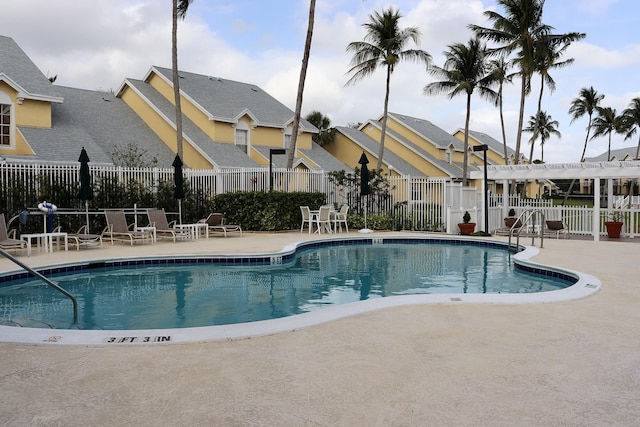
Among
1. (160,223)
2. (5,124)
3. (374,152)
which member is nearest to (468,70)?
(374,152)

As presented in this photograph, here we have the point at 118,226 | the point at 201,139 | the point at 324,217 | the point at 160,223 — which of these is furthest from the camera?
the point at 201,139

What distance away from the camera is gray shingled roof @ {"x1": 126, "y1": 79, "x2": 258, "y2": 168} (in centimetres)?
2325

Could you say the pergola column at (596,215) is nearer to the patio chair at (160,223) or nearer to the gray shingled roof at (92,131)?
the patio chair at (160,223)

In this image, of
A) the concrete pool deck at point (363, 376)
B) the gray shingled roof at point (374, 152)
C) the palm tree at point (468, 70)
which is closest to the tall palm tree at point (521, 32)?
the palm tree at point (468, 70)

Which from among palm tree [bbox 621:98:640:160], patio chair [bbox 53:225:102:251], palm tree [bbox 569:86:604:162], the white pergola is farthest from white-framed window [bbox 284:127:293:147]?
palm tree [bbox 621:98:640:160]

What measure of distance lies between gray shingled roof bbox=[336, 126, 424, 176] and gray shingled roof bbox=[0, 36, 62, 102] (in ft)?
59.8

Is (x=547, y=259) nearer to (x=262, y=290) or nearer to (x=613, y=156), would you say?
(x=262, y=290)

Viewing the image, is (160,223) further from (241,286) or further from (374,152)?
(374,152)

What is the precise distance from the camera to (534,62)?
2606 centimetres

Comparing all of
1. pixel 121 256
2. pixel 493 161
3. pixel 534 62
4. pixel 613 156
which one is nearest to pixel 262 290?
pixel 121 256

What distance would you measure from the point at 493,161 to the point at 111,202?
126 ft

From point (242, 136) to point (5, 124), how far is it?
35.3 feet

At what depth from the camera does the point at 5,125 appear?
62.1ft

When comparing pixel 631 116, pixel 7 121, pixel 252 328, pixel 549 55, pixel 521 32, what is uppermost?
pixel 631 116
